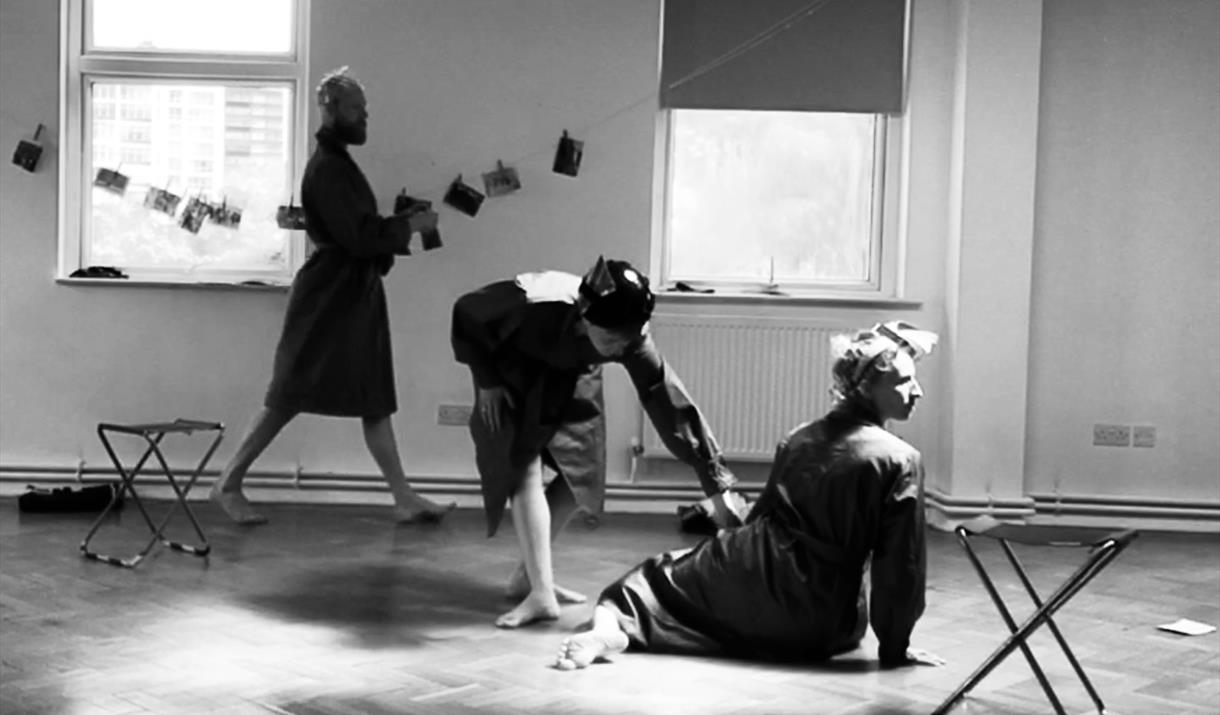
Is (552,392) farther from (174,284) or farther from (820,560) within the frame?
(174,284)

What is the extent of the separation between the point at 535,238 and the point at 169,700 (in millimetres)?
3658

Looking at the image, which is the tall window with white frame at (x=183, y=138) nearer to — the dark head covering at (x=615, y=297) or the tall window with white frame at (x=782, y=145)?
the tall window with white frame at (x=782, y=145)

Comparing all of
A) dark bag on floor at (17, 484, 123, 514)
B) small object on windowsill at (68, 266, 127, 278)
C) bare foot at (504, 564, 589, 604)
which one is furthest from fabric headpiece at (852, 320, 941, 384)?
small object on windowsill at (68, 266, 127, 278)

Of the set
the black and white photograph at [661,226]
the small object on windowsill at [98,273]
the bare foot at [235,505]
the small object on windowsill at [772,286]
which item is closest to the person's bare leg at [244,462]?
the bare foot at [235,505]

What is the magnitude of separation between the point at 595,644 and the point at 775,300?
3.19 m

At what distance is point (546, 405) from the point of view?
4781 mm

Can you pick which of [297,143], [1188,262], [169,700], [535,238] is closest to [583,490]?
[169,700]

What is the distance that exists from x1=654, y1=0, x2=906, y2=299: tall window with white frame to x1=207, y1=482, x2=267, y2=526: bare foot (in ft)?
6.75

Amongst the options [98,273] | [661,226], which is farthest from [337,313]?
[661,226]

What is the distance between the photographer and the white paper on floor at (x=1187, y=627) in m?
4.90

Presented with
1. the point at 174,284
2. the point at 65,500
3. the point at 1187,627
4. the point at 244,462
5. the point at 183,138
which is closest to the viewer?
the point at 1187,627

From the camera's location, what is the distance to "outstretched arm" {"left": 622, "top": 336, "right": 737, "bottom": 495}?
4.46 meters

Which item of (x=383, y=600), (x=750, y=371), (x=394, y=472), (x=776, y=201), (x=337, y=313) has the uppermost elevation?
(x=776, y=201)

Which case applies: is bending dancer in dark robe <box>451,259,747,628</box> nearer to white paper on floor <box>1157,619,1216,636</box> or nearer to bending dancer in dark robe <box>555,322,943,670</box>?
bending dancer in dark robe <box>555,322,943,670</box>
